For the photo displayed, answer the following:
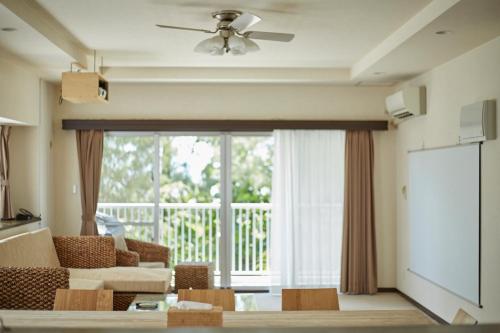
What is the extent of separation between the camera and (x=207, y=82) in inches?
282

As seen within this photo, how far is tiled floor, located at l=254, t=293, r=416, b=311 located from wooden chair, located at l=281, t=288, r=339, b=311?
10.3 feet

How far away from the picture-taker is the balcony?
757 cm

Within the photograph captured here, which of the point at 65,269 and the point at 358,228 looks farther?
the point at 358,228

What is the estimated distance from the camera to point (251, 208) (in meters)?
7.66

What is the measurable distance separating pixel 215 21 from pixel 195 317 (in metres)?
2.86

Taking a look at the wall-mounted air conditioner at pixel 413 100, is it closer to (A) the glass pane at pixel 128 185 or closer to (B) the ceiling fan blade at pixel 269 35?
(B) the ceiling fan blade at pixel 269 35

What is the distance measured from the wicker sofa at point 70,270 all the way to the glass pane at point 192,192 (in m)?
0.81

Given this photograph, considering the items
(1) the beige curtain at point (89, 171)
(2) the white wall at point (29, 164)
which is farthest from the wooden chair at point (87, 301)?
(1) the beige curtain at point (89, 171)

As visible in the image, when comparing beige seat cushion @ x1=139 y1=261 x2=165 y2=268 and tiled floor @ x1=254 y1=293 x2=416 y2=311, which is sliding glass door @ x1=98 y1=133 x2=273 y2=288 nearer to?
tiled floor @ x1=254 y1=293 x2=416 y2=311

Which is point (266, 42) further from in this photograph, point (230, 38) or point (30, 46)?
point (30, 46)

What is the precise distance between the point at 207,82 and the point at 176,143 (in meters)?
0.87

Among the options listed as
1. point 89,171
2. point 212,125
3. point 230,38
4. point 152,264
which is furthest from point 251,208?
point 230,38

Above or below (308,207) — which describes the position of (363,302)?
below

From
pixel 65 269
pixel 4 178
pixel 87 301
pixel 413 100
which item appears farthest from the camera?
pixel 4 178
